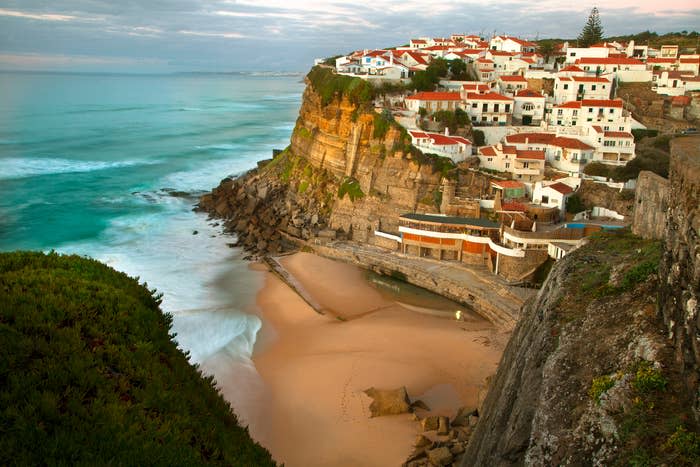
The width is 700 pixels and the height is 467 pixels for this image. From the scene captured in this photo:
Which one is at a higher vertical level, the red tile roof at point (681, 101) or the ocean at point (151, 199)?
the red tile roof at point (681, 101)

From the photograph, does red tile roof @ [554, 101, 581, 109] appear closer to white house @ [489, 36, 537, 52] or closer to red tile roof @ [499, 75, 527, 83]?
red tile roof @ [499, 75, 527, 83]

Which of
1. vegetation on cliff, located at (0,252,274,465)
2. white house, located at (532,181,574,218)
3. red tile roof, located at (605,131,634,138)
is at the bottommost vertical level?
white house, located at (532,181,574,218)

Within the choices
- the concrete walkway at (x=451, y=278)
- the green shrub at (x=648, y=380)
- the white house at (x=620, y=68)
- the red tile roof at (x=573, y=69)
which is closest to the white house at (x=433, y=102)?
the red tile roof at (x=573, y=69)

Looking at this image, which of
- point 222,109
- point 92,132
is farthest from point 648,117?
point 222,109

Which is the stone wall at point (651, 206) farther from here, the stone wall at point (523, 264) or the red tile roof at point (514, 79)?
the red tile roof at point (514, 79)

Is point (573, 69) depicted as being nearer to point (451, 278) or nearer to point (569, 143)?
point (569, 143)

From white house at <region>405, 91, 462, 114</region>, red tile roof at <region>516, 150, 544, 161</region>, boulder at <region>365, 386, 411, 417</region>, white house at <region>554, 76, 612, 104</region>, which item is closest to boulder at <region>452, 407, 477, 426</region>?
boulder at <region>365, 386, 411, 417</region>
